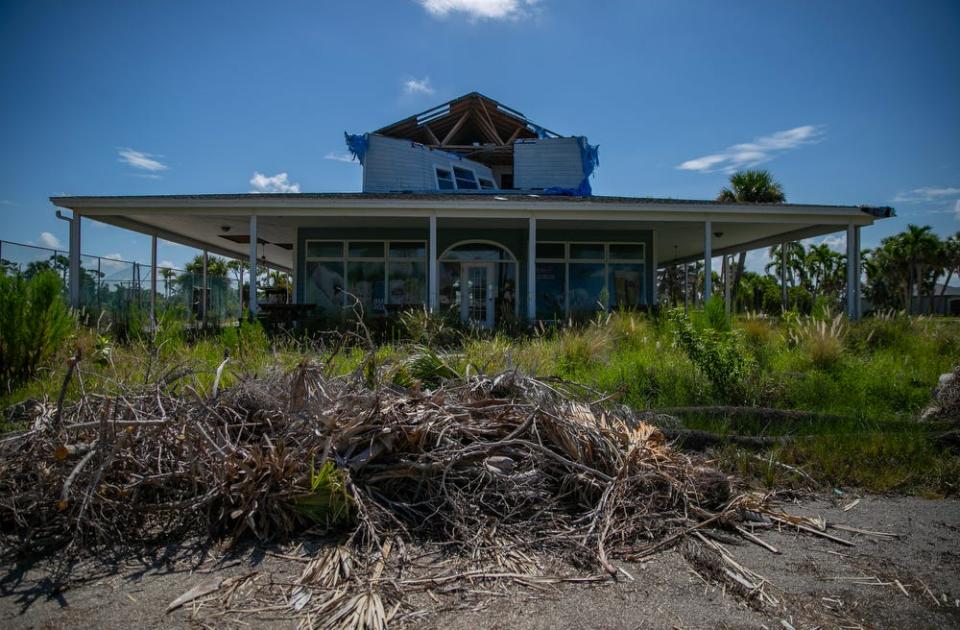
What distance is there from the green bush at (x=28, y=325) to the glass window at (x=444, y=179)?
42.9 ft

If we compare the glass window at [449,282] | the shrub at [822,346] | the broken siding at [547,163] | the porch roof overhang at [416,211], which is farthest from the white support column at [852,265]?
the glass window at [449,282]

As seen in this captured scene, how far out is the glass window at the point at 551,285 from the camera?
51.7 feet

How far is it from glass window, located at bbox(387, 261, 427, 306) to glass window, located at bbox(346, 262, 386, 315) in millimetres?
252

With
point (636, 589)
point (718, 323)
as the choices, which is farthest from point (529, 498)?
point (718, 323)

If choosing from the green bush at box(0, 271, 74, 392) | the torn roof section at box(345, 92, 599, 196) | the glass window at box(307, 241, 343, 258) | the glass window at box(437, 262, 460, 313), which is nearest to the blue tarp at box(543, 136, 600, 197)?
the torn roof section at box(345, 92, 599, 196)

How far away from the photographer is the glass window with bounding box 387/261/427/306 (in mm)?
15492

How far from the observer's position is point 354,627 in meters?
1.92

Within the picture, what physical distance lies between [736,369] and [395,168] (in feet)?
48.3

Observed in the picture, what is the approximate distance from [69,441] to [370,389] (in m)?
1.68

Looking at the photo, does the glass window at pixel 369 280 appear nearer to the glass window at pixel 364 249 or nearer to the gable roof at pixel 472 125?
the glass window at pixel 364 249

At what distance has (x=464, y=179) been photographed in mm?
18906

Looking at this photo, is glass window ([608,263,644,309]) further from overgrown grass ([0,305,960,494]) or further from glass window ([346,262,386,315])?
glass window ([346,262,386,315])

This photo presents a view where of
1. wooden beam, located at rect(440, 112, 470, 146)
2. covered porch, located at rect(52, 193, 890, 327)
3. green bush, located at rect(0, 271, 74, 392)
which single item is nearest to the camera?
green bush, located at rect(0, 271, 74, 392)

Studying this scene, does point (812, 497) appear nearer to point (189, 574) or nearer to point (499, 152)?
point (189, 574)
